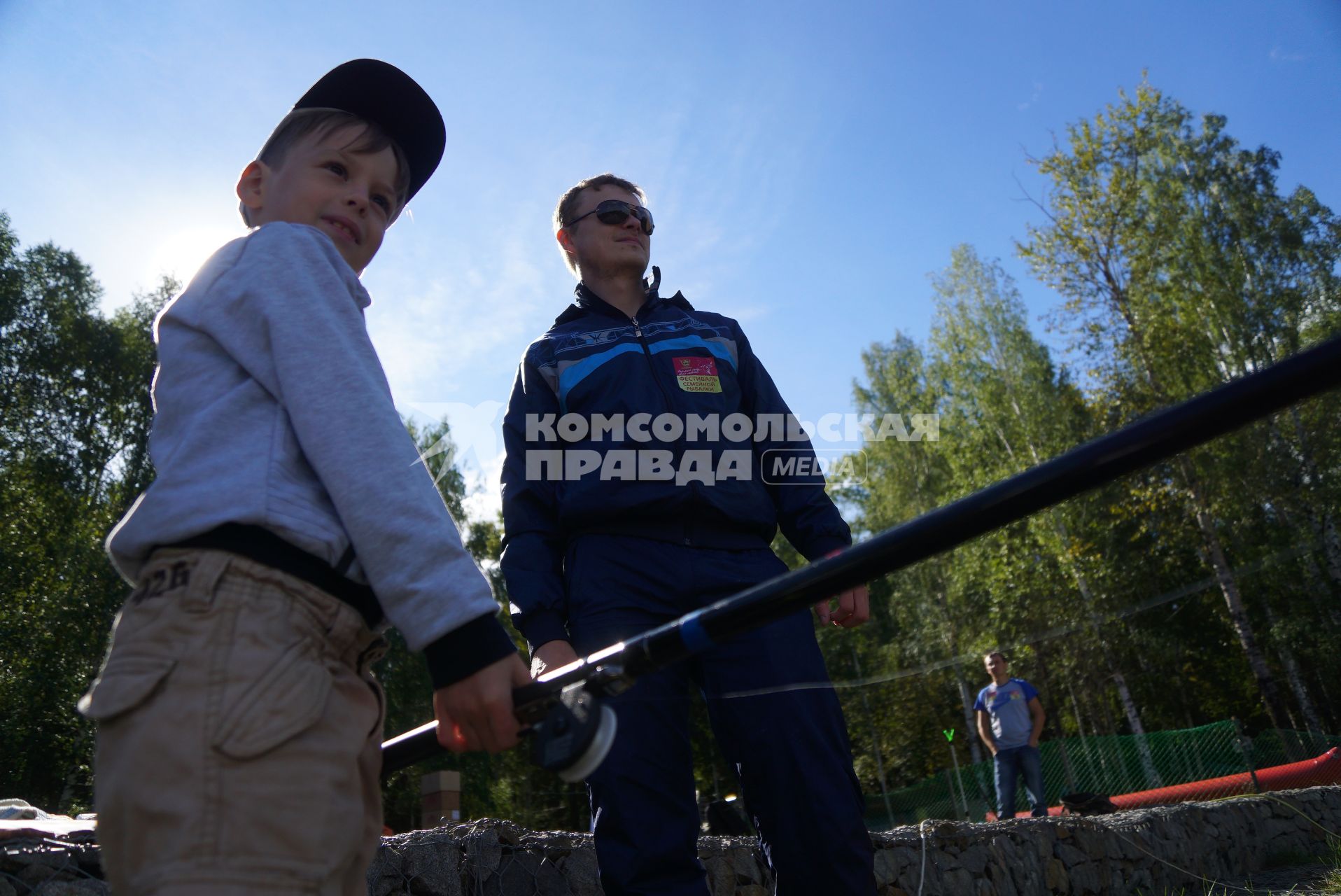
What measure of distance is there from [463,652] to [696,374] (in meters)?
1.46

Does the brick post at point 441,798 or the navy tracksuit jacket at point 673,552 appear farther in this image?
the brick post at point 441,798

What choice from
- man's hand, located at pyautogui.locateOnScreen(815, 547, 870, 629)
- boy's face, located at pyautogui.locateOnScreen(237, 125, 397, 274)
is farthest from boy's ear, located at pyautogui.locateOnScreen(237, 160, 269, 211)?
man's hand, located at pyautogui.locateOnScreen(815, 547, 870, 629)

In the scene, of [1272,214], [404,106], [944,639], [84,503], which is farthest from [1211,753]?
[84,503]

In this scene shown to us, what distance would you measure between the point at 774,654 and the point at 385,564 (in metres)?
1.12

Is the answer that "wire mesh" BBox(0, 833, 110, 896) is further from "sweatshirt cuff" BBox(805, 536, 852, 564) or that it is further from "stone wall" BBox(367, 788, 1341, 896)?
"sweatshirt cuff" BBox(805, 536, 852, 564)

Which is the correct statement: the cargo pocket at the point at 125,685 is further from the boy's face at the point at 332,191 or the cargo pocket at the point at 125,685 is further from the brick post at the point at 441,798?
the brick post at the point at 441,798

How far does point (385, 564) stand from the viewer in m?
1.14

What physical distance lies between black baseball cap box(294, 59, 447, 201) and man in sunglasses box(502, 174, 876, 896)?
732 mm

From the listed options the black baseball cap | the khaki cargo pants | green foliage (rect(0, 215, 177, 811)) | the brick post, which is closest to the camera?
the khaki cargo pants

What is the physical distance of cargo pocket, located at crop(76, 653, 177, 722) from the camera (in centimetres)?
99

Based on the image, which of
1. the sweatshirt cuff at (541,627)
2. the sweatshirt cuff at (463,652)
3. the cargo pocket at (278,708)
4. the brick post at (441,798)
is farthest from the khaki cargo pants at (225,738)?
the brick post at (441,798)

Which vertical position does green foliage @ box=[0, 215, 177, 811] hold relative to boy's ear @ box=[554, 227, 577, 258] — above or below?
above

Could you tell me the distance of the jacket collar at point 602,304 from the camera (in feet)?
8.82

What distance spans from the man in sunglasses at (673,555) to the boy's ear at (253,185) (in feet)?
3.10
